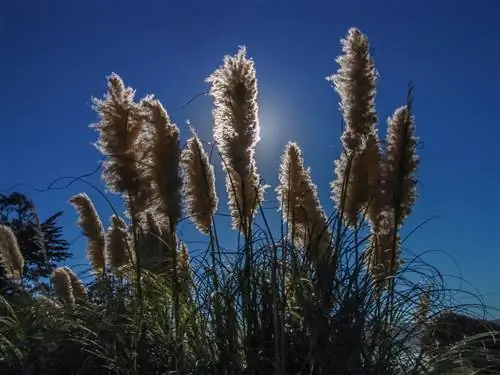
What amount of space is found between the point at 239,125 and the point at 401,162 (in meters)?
0.96

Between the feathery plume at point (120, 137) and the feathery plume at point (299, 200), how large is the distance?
0.91m

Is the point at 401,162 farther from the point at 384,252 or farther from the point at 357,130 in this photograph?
the point at 384,252

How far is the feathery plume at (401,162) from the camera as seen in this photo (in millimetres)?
4012

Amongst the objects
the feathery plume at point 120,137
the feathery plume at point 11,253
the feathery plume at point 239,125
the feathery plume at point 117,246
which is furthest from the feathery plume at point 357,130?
the feathery plume at point 11,253

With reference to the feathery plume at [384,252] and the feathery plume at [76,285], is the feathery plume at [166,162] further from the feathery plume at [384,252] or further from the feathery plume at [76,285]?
the feathery plume at [76,285]

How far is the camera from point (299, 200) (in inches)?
167

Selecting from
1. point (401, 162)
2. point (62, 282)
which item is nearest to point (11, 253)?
point (62, 282)

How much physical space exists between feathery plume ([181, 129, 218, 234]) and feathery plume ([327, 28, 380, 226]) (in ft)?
2.53

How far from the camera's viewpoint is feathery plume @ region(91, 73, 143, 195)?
4.00 metres

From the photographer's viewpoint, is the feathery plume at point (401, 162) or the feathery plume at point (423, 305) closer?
the feathery plume at point (423, 305)

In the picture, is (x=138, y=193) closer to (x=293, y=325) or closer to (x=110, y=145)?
(x=110, y=145)

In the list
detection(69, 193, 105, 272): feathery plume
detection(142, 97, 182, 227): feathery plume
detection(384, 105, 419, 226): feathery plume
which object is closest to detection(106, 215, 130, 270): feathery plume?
detection(69, 193, 105, 272): feathery plume

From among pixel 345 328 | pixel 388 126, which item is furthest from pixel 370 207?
pixel 345 328

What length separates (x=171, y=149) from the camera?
156 inches
